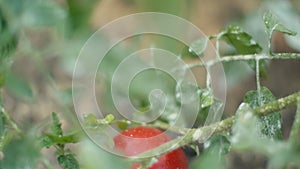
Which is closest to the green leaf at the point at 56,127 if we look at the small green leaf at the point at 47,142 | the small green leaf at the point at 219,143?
the small green leaf at the point at 47,142

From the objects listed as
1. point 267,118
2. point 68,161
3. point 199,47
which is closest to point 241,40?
point 199,47

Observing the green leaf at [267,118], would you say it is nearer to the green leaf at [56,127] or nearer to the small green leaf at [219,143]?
the small green leaf at [219,143]

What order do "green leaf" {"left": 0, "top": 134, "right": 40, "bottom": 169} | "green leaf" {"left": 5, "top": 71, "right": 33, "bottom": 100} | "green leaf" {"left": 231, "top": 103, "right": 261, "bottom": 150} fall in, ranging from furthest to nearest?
"green leaf" {"left": 5, "top": 71, "right": 33, "bottom": 100} < "green leaf" {"left": 0, "top": 134, "right": 40, "bottom": 169} < "green leaf" {"left": 231, "top": 103, "right": 261, "bottom": 150}

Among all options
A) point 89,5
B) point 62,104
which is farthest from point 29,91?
point 89,5

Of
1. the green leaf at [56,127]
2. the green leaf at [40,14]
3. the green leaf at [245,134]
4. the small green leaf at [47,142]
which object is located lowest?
the green leaf at [245,134]

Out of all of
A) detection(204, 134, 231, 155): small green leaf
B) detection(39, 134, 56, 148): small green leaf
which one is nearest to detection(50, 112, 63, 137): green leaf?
detection(39, 134, 56, 148): small green leaf

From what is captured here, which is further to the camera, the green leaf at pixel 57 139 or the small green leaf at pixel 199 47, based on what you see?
the small green leaf at pixel 199 47

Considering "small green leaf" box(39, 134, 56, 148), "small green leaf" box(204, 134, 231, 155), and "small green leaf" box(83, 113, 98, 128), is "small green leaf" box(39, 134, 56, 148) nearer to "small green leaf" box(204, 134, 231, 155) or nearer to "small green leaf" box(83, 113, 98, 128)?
"small green leaf" box(83, 113, 98, 128)
